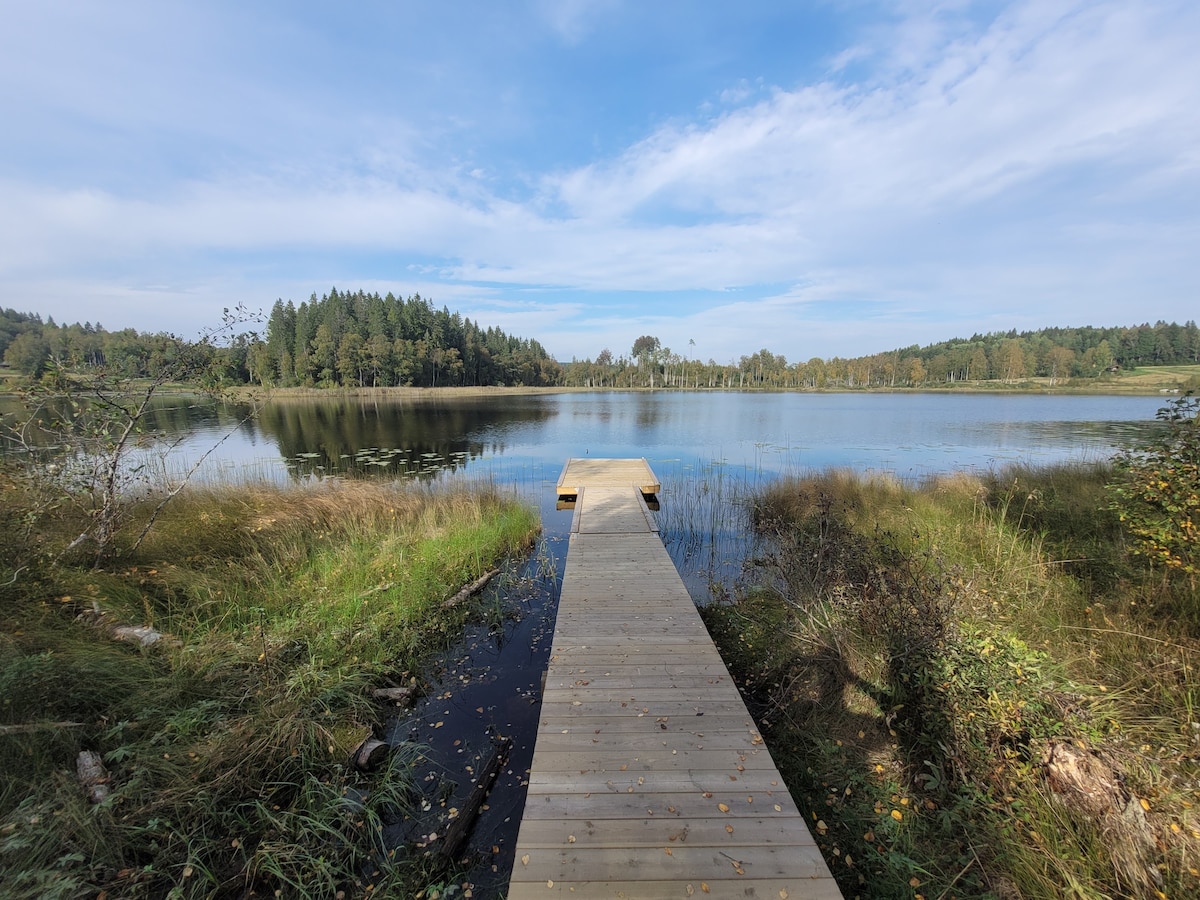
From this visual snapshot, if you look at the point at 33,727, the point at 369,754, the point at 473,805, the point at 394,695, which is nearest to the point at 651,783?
the point at 473,805

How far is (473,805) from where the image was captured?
320 cm

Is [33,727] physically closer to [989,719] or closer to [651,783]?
[651,783]

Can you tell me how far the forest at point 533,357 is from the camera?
172ft

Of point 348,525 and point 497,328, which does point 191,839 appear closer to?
point 348,525

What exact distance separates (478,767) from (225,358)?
17.8ft

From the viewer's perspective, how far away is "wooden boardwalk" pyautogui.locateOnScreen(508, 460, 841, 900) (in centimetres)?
218

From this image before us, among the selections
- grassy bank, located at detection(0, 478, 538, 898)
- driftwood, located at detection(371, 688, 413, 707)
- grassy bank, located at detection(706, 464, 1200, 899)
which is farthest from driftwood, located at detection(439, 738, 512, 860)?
grassy bank, located at detection(706, 464, 1200, 899)

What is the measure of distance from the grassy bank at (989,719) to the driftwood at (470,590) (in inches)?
132

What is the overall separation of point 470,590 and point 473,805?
3.33 m

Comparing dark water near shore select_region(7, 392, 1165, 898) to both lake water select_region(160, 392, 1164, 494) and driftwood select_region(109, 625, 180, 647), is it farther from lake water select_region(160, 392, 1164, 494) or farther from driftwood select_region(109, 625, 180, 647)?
driftwood select_region(109, 625, 180, 647)

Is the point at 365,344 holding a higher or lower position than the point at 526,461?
higher

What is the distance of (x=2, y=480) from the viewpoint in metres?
5.05

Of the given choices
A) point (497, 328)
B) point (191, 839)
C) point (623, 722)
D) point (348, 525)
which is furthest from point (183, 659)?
point (497, 328)

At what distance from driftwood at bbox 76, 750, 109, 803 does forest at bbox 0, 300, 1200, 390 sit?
938 inches
